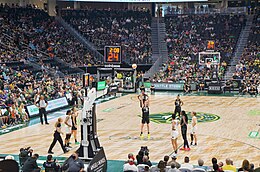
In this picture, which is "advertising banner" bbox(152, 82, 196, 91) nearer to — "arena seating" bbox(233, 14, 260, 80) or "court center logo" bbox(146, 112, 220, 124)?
"arena seating" bbox(233, 14, 260, 80)

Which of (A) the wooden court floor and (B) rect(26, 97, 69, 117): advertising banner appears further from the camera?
(B) rect(26, 97, 69, 117): advertising banner

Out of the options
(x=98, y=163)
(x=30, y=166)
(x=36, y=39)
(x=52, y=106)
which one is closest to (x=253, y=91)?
(x=52, y=106)

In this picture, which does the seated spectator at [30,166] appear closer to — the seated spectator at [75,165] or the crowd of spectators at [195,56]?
the seated spectator at [75,165]

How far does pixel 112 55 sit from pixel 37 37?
1324 cm

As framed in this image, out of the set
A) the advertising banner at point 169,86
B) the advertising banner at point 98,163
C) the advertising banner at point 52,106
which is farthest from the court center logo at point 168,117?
the advertising banner at point 169,86

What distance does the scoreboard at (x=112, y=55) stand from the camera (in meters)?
33.7

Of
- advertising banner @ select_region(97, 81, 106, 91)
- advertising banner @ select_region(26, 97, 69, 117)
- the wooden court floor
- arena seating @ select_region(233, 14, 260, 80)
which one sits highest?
arena seating @ select_region(233, 14, 260, 80)

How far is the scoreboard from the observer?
1326 inches

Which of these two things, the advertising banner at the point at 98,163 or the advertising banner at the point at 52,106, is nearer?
the advertising banner at the point at 98,163

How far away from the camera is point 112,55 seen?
33.9 m

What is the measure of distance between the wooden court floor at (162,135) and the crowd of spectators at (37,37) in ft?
46.7

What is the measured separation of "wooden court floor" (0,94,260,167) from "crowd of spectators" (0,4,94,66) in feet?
46.7

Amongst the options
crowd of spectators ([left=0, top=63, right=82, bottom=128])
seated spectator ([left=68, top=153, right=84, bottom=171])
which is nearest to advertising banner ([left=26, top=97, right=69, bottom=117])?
crowd of spectators ([left=0, top=63, right=82, bottom=128])

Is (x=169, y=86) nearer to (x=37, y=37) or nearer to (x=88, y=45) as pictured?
(x=88, y=45)
